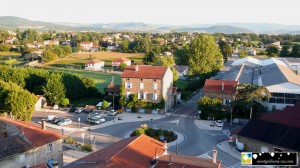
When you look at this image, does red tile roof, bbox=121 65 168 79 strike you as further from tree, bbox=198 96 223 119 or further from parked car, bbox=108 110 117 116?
tree, bbox=198 96 223 119

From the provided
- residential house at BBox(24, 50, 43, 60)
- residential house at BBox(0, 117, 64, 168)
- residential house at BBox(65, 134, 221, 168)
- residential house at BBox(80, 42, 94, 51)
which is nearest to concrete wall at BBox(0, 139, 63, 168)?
residential house at BBox(0, 117, 64, 168)

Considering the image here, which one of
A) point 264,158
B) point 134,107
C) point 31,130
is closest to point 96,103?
point 134,107

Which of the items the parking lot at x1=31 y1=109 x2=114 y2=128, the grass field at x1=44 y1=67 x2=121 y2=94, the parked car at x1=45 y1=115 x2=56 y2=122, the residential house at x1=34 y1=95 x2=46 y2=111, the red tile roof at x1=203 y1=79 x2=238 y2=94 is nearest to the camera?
the parking lot at x1=31 y1=109 x2=114 y2=128

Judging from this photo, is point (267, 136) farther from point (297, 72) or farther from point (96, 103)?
point (297, 72)

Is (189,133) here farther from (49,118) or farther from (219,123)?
(49,118)

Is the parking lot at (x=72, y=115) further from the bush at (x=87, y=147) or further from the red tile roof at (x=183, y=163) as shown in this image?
the red tile roof at (x=183, y=163)

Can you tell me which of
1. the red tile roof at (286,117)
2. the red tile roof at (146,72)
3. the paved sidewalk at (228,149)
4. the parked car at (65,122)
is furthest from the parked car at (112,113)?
the red tile roof at (286,117)
